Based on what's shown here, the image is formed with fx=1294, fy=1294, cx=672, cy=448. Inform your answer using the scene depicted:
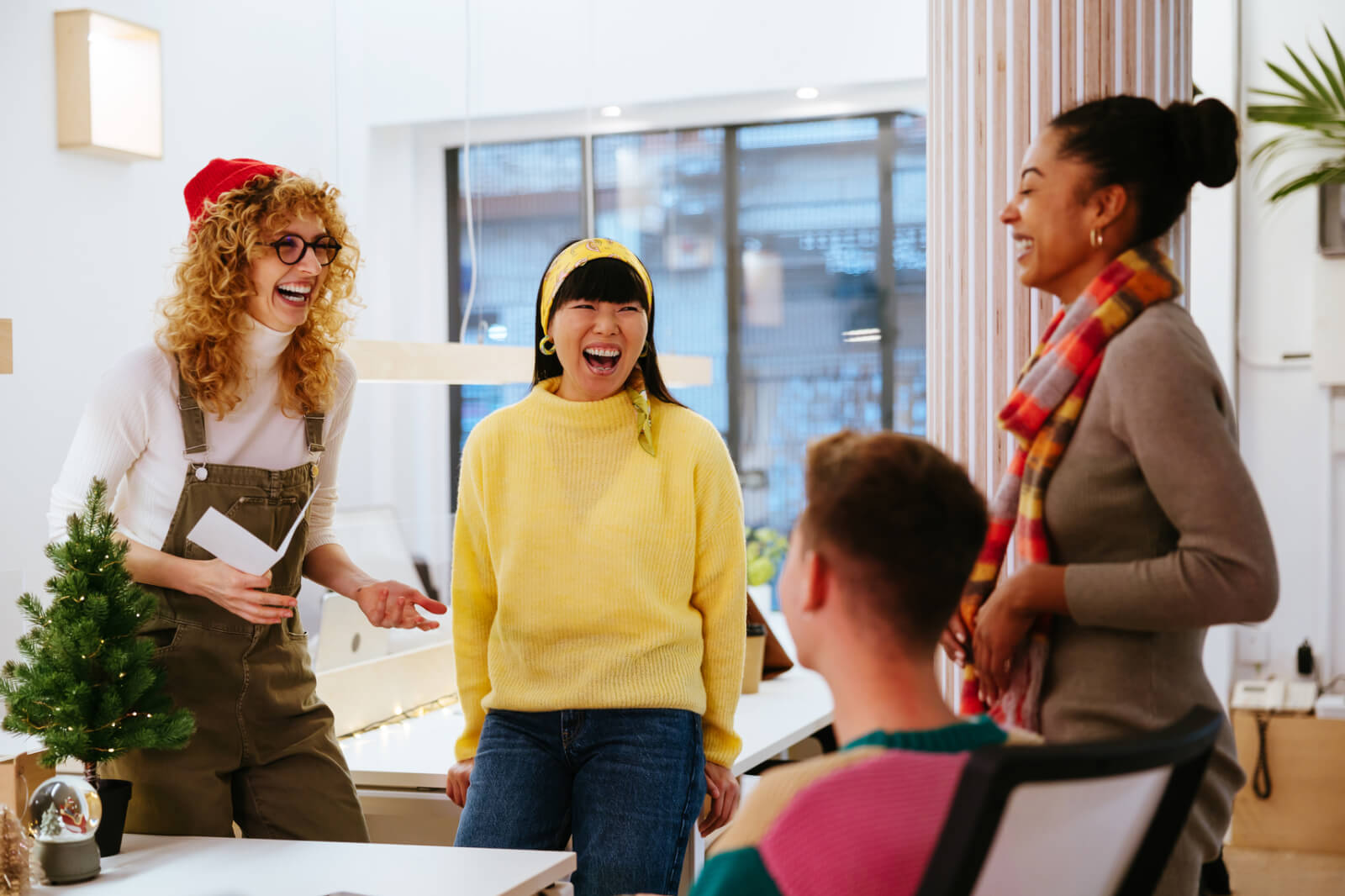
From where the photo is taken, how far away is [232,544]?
1.83 metres

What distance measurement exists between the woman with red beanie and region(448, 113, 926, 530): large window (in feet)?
12.7

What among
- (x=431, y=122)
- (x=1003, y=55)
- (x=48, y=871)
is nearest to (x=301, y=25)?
(x=431, y=122)

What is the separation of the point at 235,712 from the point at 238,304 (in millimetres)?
626

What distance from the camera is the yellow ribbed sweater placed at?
1925 millimetres

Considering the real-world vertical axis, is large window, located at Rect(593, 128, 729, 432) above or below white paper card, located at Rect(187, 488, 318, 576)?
above

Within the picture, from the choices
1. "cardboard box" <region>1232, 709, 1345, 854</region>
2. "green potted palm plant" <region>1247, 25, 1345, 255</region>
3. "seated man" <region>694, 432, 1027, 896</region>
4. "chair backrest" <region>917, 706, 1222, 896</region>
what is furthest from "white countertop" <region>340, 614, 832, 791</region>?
"green potted palm plant" <region>1247, 25, 1345, 255</region>

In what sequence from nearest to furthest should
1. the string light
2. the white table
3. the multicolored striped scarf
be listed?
1. the multicolored striped scarf
2. the white table
3. the string light

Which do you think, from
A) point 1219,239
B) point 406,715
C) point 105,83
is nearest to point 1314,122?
point 1219,239

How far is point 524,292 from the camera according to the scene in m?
6.33

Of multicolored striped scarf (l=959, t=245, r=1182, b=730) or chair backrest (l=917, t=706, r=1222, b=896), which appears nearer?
chair backrest (l=917, t=706, r=1222, b=896)

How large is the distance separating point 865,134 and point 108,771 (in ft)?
15.1

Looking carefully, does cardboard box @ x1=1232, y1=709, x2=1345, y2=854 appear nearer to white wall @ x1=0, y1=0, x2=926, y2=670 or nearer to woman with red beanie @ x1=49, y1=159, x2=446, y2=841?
white wall @ x1=0, y1=0, x2=926, y2=670

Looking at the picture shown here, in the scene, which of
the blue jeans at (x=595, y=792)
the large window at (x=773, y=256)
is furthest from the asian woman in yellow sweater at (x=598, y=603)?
the large window at (x=773, y=256)

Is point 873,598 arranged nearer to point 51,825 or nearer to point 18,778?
point 51,825
